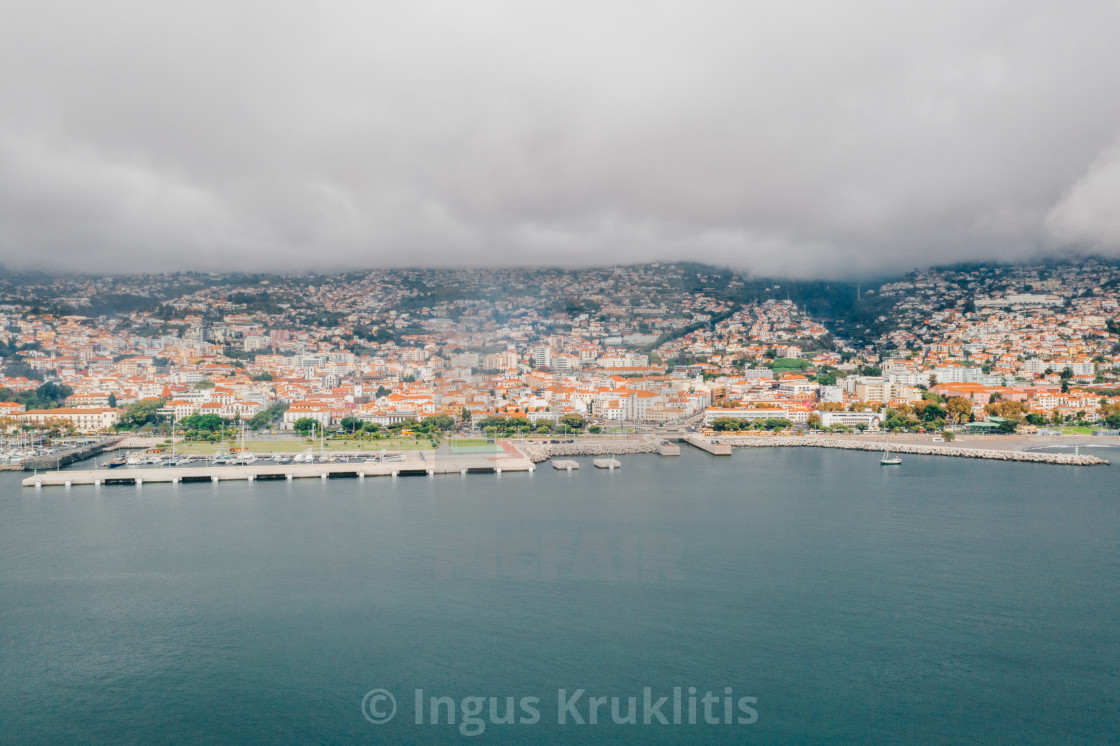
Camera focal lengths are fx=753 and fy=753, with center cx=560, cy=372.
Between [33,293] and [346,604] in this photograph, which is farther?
[33,293]

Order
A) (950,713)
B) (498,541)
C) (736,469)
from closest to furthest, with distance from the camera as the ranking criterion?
(950,713) < (498,541) < (736,469)

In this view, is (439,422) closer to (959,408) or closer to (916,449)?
(916,449)

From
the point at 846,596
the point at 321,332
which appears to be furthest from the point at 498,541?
the point at 321,332

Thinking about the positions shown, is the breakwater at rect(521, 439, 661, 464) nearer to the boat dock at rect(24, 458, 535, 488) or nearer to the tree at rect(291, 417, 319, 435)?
the boat dock at rect(24, 458, 535, 488)

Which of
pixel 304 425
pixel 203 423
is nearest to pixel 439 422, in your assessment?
pixel 304 425

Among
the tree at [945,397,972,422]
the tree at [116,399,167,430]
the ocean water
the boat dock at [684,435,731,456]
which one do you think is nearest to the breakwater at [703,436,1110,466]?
the boat dock at [684,435,731,456]

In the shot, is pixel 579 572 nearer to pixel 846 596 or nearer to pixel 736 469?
pixel 846 596
